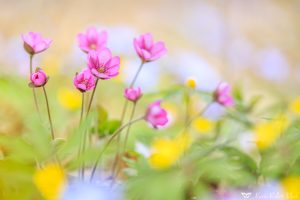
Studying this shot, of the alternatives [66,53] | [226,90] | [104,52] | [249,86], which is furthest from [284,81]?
[104,52]

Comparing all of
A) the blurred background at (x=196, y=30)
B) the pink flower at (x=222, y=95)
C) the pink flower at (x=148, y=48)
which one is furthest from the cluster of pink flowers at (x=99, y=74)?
the blurred background at (x=196, y=30)

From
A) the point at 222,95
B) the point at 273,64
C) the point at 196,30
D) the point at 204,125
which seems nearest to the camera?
the point at 222,95

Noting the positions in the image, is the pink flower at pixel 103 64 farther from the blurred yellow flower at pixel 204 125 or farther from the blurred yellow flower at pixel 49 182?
the blurred yellow flower at pixel 204 125

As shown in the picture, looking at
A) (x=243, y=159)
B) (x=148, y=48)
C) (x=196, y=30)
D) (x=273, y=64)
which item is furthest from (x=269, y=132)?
(x=196, y=30)

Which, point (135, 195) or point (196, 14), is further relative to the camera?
point (196, 14)

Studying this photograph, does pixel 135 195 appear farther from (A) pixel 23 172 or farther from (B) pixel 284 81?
(B) pixel 284 81

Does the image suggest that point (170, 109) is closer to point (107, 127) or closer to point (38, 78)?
point (107, 127)
